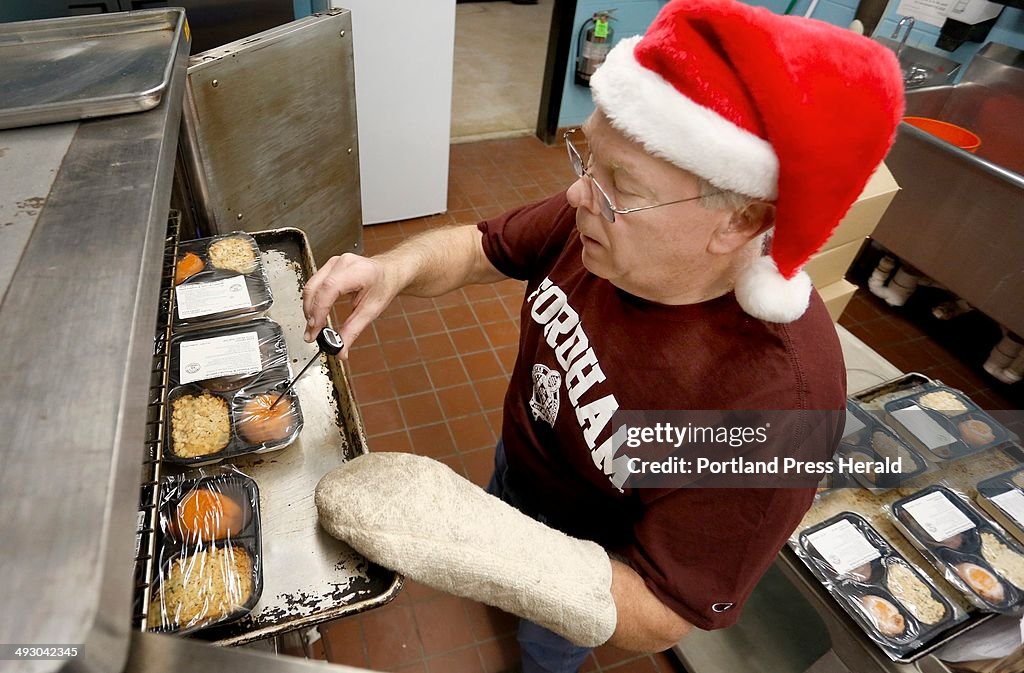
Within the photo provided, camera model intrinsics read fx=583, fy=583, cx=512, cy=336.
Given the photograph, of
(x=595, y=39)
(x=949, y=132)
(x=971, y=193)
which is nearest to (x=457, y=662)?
(x=971, y=193)

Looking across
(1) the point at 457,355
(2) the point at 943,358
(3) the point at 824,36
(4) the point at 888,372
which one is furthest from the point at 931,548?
(2) the point at 943,358

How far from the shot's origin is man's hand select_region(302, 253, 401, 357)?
3.86ft

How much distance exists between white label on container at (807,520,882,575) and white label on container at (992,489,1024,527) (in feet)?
1.27

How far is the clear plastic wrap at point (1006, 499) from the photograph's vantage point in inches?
57.0

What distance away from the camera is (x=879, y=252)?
11.1 feet

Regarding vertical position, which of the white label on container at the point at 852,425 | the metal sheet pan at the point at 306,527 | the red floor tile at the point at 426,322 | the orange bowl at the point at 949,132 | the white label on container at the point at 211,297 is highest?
the orange bowl at the point at 949,132

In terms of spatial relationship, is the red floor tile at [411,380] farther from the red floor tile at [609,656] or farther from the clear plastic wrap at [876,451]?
the clear plastic wrap at [876,451]

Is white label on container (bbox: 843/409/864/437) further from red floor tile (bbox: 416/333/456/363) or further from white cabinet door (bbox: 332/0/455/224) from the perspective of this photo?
white cabinet door (bbox: 332/0/455/224)

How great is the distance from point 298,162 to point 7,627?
215 cm

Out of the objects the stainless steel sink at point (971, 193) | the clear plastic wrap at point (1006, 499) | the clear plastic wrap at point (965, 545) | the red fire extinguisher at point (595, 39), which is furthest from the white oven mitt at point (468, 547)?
the red fire extinguisher at point (595, 39)

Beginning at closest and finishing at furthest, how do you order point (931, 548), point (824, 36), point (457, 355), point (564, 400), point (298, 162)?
1. point (824, 36)
2. point (564, 400)
3. point (931, 548)
4. point (298, 162)
5. point (457, 355)

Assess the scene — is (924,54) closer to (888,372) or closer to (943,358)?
(943,358)

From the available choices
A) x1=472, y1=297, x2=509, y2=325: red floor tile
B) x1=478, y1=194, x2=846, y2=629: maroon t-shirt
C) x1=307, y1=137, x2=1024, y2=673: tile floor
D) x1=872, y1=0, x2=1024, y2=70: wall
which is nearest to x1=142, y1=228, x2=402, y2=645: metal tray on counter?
x1=478, y1=194, x2=846, y2=629: maroon t-shirt

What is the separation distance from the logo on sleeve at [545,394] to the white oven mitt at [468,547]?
269 millimetres
